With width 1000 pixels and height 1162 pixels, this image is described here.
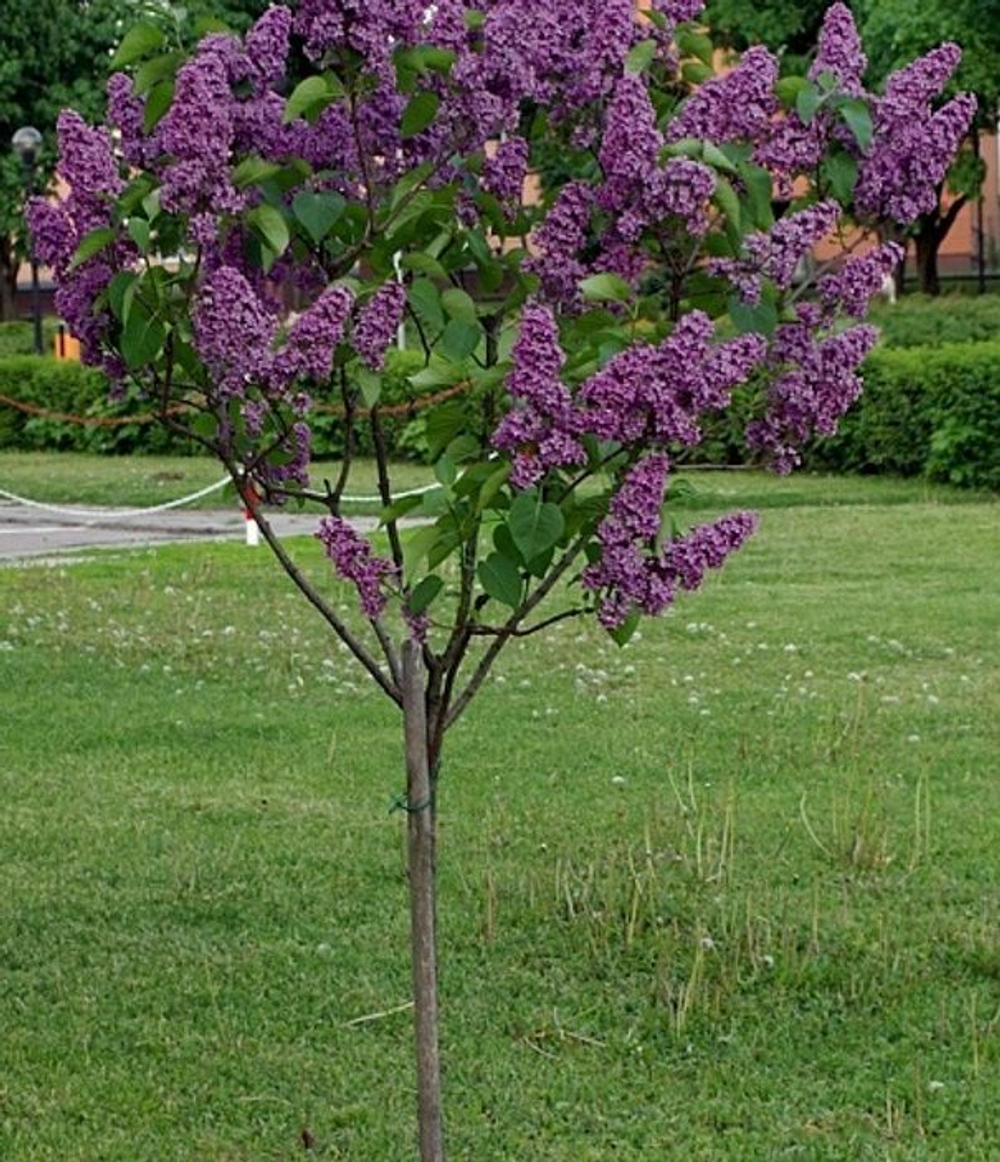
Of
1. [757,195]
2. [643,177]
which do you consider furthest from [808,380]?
[643,177]

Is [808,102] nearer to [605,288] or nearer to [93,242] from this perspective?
[605,288]

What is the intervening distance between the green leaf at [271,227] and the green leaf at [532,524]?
0.49 meters

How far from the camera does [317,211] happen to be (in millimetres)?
3232

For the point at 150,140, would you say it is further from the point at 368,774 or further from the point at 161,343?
the point at 368,774

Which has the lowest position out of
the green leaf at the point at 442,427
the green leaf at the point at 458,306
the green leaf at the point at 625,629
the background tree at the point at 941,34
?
the green leaf at the point at 625,629

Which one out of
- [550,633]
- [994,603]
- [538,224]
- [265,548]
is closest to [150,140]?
[538,224]

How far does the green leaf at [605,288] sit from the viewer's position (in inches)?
121

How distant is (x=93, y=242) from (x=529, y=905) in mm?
2730

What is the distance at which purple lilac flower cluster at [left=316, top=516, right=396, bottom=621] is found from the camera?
3301 millimetres

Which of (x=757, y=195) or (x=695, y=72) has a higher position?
(x=695, y=72)

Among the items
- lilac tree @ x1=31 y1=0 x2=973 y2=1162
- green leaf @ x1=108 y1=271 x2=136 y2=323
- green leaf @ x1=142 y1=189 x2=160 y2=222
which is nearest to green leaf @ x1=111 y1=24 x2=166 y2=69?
lilac tree @ x1=31 y1=0 x2=973 y2=1162

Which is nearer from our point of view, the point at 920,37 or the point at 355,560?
the point at 355,560

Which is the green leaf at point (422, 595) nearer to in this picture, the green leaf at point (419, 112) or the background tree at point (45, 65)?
the green leaf at point (419, 112)

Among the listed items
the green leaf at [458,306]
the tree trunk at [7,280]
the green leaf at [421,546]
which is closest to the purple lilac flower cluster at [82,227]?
the green leaf at [458,306]
